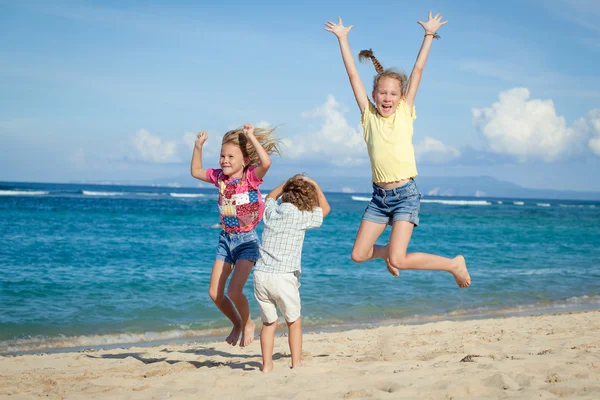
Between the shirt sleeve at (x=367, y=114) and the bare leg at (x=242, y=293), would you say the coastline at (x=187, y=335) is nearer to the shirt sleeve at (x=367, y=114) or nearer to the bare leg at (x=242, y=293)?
the bare leg at (x=242, y=293)

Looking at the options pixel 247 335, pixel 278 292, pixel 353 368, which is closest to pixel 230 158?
pixel 278 292

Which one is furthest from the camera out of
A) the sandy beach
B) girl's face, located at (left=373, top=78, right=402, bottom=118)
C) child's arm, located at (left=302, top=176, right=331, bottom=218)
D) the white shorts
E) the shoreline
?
the shoreline

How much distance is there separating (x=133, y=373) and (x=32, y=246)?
37.7ft

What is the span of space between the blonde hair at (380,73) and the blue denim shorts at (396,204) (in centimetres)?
95

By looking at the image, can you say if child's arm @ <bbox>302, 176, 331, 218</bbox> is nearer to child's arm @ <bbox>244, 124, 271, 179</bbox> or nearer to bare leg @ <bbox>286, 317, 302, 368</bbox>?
child's arm @ <bbox>244, 124, 271, 179</bbox>

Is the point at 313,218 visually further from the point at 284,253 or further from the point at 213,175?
the point at 213,175

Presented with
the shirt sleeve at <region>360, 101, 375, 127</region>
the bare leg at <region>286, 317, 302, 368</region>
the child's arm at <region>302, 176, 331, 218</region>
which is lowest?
the bare leg at <region>286, 317, 302, 368</region>

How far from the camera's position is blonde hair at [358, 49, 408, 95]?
549 centimetres

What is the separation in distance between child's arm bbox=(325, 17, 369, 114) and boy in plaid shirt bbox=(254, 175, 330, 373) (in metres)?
1.01

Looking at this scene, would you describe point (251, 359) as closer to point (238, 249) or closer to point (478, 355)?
point (238, 249)

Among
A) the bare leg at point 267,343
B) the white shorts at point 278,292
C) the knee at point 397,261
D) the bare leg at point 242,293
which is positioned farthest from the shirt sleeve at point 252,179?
the knee at point 397,261

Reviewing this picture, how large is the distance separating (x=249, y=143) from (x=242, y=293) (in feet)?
4.72

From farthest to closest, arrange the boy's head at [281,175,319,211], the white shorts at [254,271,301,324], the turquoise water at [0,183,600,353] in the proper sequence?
1. the turquoise water at [0,183,600,353]
2. the boy's head at [281,175,319,211]
3. the white shorts at [254,271,301,324]

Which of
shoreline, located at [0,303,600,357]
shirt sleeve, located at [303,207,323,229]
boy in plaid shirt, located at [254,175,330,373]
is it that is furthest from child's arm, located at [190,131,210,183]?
shoreline, located at [0,303,600,357]
